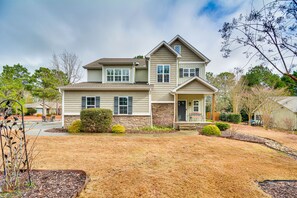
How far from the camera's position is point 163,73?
50.0 ft

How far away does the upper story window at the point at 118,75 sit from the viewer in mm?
15797

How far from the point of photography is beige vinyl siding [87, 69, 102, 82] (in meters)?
16.9

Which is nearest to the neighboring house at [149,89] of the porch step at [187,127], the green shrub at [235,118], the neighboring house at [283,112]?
the porch step at [187,127]

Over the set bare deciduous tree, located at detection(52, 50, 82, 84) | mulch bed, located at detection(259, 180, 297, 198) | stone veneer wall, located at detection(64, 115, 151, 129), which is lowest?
mulch bed, located at detection(259, 180, 297, 198)

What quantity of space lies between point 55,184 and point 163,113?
11.9 meters

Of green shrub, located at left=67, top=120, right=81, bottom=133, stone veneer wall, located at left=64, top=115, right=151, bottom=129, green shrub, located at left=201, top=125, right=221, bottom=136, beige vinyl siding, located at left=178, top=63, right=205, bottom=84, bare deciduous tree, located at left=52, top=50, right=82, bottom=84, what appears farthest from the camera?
bare deciduous tree, located at left=52, top=50, right=82, bottom=84

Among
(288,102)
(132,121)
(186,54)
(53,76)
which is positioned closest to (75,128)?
(132,121)

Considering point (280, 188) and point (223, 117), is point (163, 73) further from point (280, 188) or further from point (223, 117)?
point (223, 117)

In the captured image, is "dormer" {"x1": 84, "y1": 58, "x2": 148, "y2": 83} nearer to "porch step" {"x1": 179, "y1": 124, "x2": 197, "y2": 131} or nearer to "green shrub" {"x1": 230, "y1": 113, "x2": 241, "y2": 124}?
"porch step" {"x1": 179, "y1": 124, "x2": 197, "y2": 131}

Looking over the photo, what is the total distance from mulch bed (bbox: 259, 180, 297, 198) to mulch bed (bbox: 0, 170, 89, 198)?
4.65m

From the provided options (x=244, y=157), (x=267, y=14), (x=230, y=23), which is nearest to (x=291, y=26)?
(x=267, y=14)

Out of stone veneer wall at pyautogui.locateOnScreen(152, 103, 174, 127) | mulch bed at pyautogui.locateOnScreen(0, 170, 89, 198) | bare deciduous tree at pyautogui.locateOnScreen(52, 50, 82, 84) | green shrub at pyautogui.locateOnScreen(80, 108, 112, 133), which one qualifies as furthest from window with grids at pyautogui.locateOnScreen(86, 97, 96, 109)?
bare deciduous tree at pyautogui.locateOnScreen(52, 50, 82, 84)

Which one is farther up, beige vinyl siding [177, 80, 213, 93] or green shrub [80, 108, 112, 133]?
beige vinyl siding [177, 80, 213, 93]

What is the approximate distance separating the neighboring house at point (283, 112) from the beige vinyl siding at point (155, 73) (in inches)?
641
